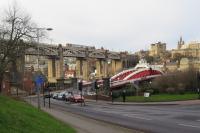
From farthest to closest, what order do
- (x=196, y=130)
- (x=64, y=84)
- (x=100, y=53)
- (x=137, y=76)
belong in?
(x=100, y=53), (x=64, y=84), (x=137, y=76), (x=196, y=130)

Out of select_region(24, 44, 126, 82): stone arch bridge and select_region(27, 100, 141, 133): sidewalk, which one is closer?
select_region(27, 100, 141, 133): sidewalk

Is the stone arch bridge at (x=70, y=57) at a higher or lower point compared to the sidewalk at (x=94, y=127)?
higher

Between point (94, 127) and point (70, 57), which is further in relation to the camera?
point (70, 57)

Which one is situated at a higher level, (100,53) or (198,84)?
(100,53)

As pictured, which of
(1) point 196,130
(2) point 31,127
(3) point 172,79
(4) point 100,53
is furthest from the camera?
(4) point 100,53

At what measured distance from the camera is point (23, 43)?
57375mm

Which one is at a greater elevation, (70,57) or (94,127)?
(70,57)

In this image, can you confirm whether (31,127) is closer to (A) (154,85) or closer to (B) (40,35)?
(B) (40,35)

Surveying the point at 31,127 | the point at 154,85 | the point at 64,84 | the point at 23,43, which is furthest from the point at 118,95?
the point at 64,84

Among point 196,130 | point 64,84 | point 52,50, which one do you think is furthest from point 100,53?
point 196,130

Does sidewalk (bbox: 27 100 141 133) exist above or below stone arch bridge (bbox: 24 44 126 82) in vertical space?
below

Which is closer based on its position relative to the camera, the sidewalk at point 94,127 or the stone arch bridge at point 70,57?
the sidewalk at point 94,127

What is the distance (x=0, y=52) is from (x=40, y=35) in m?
5.22

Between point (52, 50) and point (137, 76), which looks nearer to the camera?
point (137, 76)
